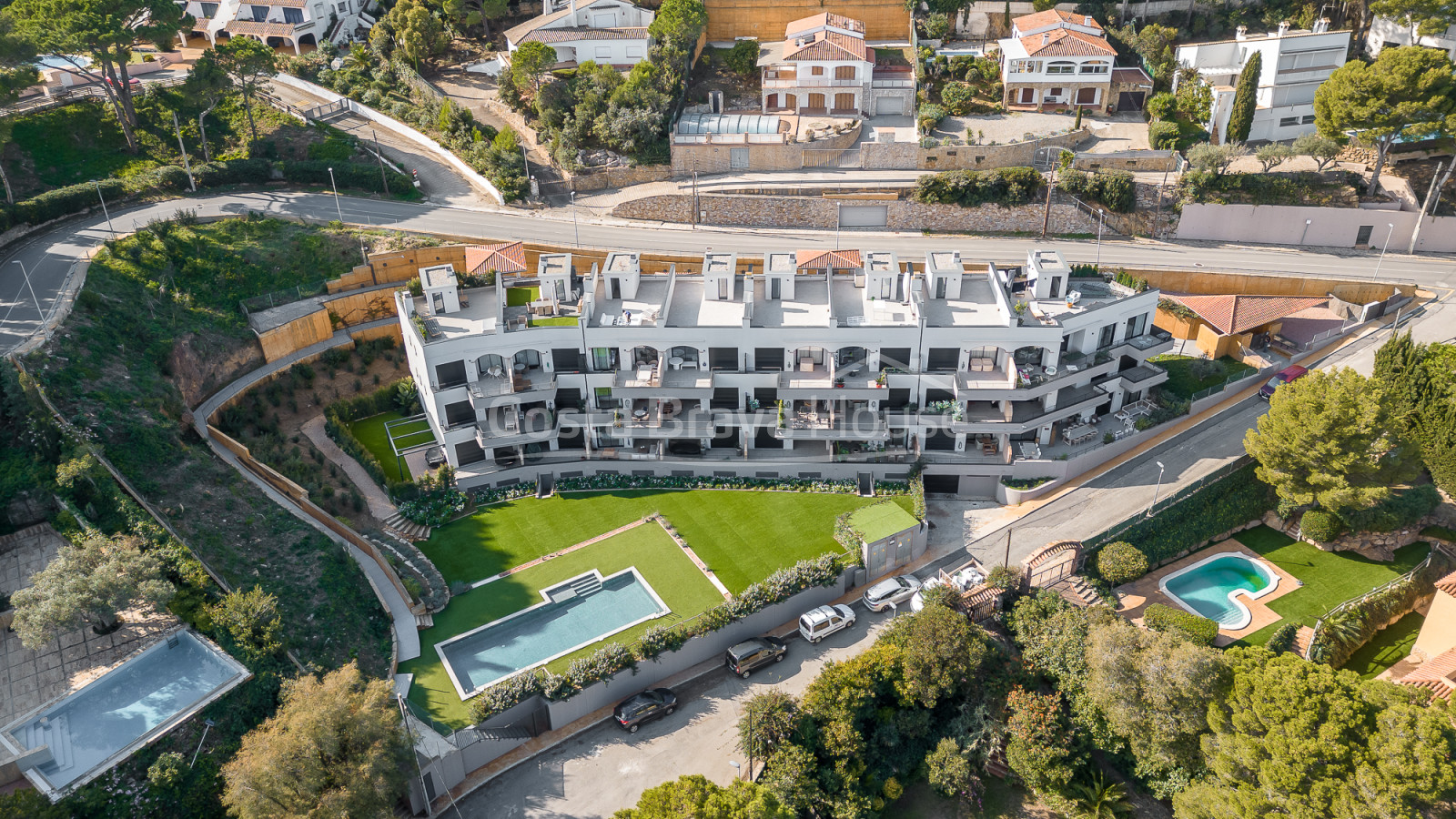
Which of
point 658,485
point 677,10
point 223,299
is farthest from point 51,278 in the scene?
point 677,10

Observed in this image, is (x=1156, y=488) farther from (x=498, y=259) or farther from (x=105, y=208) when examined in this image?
(x=105, y=208)

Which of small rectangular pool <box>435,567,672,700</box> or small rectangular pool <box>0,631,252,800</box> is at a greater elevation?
small rectangular pool <box>0,631,252,800</box>

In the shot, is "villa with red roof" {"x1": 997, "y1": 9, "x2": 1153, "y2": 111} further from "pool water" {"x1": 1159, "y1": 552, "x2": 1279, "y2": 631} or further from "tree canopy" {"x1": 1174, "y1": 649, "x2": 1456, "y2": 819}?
"tree canopy" {"x1": 1174, "y1": 649, "x2": 1456, "y2": 819}

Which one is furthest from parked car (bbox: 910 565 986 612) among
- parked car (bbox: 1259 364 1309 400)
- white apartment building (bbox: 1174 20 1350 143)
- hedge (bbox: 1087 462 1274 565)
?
white apartment building (bbox: 1174 20 1350 143)

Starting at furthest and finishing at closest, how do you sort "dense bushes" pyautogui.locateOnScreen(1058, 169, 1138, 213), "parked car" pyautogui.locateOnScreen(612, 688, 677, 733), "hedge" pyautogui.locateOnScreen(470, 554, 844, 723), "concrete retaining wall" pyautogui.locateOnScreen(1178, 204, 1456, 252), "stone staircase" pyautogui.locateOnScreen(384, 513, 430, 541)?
"dense bushes" pyautogui.locateOnScreen(1058, 169, 1138, 213), "concrete retaining wall" pyautogui.locateOnScreen(1178, 204, 1456, 252), "stone staircase" pyautogui.locateOnScreen(384, 513, 430, 541), "parked car" pyautogui.locateOnScreen(612, 688, 677, 733), "hedge" pyautogui.locateOnScreen(470, 554, 844, 723)

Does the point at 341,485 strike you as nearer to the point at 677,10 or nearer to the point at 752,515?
the point at 752,515

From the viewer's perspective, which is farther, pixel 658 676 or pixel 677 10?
pixel 677 10
